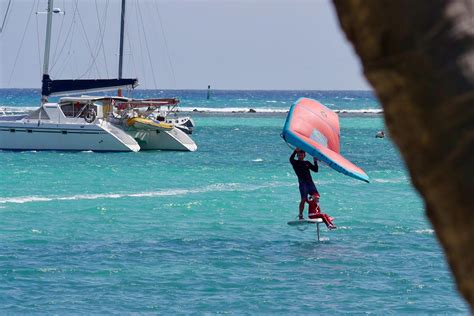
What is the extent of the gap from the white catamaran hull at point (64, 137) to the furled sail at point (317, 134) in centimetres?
2118

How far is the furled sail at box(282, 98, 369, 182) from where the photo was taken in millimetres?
15609

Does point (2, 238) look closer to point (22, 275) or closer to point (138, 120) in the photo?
point (22, 275)

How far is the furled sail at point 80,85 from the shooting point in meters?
40.4

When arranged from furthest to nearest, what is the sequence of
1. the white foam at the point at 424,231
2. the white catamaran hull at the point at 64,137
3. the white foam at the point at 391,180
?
the white catamaran hull at the point at 64,137 → the white foam at the point at 391,180 → the white foam at the point at 424,231

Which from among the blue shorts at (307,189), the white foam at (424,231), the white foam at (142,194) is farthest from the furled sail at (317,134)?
the white foam at (142,194)

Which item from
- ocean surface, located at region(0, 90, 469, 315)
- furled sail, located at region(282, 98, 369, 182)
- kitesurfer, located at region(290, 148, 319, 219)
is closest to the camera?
ocean surface, located at region(0, 90, 469, 315)

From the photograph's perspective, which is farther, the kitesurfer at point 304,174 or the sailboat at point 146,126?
the sailboat at point 146,126

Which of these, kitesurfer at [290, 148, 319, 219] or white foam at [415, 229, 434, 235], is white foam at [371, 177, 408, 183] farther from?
kitesurfer at [290, 148, 319, 219]

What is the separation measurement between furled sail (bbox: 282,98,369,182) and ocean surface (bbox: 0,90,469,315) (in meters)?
1.36

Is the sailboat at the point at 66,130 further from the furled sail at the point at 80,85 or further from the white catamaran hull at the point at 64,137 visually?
the furled sail at the point at 80,85

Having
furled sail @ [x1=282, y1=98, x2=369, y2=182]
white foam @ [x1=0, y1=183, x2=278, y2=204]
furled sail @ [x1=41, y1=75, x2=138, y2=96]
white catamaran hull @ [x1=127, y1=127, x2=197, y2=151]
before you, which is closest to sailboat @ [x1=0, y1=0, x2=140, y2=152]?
white catamaran hull @ [x1=127, y1=127, x2=197, y2=151]

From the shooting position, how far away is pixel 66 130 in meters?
38.1

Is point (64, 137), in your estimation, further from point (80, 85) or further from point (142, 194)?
point (142, 194)

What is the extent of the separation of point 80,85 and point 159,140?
3.88 metres
